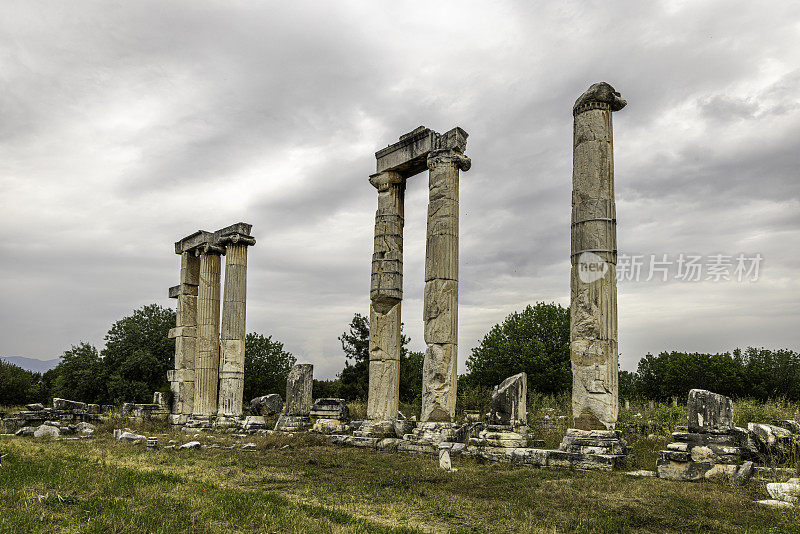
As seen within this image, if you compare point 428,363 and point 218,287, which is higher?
point 218,287

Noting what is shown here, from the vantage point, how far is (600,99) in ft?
45.1

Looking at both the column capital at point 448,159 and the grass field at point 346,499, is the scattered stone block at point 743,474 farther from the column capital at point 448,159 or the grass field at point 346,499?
the column capital at point 448,159

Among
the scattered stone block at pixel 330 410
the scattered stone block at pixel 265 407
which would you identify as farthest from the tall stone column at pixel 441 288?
the scattered stone block at pixel 265 407

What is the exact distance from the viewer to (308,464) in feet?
41.5

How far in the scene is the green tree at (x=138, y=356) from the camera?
35.3m

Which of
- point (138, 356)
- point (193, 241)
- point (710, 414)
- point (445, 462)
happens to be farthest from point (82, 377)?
point (710, 414)

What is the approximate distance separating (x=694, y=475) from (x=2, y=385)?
45.2 meters

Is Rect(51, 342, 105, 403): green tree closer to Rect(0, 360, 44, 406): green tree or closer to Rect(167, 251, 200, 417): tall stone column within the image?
Rect(0, 360, 44, 406): green tree

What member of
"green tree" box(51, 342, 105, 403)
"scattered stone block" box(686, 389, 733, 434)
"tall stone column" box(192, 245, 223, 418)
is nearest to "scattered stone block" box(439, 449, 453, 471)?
"scattered stone block" box(686, 389, 733, 434)

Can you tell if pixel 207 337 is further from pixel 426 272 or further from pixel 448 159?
pixel 448 159

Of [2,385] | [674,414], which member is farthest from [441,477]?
[2,385]

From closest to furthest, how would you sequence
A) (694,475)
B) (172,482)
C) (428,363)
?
(172,482), (694,475), (428,363)

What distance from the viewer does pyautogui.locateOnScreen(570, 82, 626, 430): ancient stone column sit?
1270 cm

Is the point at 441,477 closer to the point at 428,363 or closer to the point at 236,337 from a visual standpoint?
the point at 428,363
